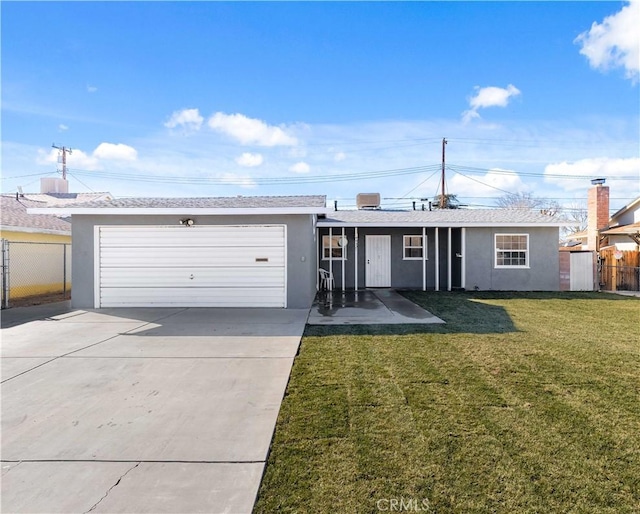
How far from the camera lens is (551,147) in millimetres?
23188

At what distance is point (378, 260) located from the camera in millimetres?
14430

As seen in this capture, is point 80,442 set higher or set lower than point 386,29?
lower

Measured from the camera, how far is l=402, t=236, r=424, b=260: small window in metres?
14.4

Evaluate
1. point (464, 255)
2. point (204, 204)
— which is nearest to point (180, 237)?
point (204, 204)

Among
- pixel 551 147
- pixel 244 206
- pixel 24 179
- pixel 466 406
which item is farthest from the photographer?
pixel 24 179

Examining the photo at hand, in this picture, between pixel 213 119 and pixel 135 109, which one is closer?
pixel 135 109

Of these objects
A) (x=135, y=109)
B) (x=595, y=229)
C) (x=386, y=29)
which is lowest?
(x=595, y=229)

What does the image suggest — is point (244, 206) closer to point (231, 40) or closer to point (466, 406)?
point (231, 40)

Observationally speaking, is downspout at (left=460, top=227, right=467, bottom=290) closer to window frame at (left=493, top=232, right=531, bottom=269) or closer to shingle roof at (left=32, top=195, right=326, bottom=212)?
window frame at (left=493, top=232, right=531, bottom=269)

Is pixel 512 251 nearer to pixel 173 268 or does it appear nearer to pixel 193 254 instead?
pixel 193 254

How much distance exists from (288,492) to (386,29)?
495 inches

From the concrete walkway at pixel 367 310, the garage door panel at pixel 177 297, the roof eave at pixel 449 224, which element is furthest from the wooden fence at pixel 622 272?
the garage door panel at pixel 177 297

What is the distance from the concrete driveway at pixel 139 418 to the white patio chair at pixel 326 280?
7409 millimetres

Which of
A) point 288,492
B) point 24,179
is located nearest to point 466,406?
point 288,492
